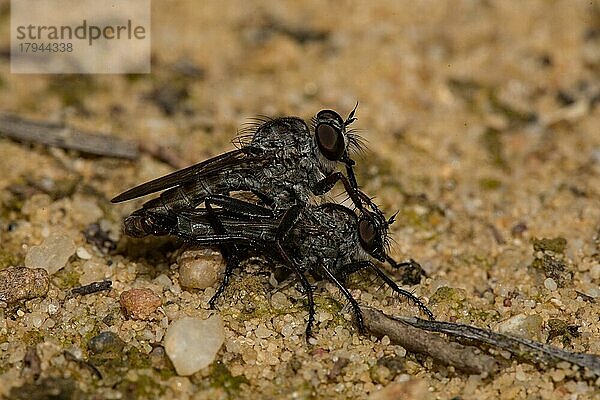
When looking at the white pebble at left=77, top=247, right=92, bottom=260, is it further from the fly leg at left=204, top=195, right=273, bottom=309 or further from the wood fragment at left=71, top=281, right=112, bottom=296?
the fly leg at left=204, top=195, right=273, bottom=309

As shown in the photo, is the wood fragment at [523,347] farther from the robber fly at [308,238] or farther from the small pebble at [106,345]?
the small pebble at [106,345]

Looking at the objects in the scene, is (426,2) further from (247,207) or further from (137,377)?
(137,377)

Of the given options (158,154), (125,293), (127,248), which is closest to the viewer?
(125,293)

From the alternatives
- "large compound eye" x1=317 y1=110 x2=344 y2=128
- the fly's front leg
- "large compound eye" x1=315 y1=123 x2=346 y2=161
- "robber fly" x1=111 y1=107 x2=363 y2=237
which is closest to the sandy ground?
"robber fly" x1=111 y1=107 x2=363 y2=237

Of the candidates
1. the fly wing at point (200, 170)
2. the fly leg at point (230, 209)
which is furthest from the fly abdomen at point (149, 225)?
the fly leg at point (230, 209)

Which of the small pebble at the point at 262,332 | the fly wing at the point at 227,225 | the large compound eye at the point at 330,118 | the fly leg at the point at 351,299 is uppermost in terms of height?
the large compound eye at the point at 330,118

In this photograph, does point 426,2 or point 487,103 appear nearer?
point 487,103

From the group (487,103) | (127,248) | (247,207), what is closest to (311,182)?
(247,207)
